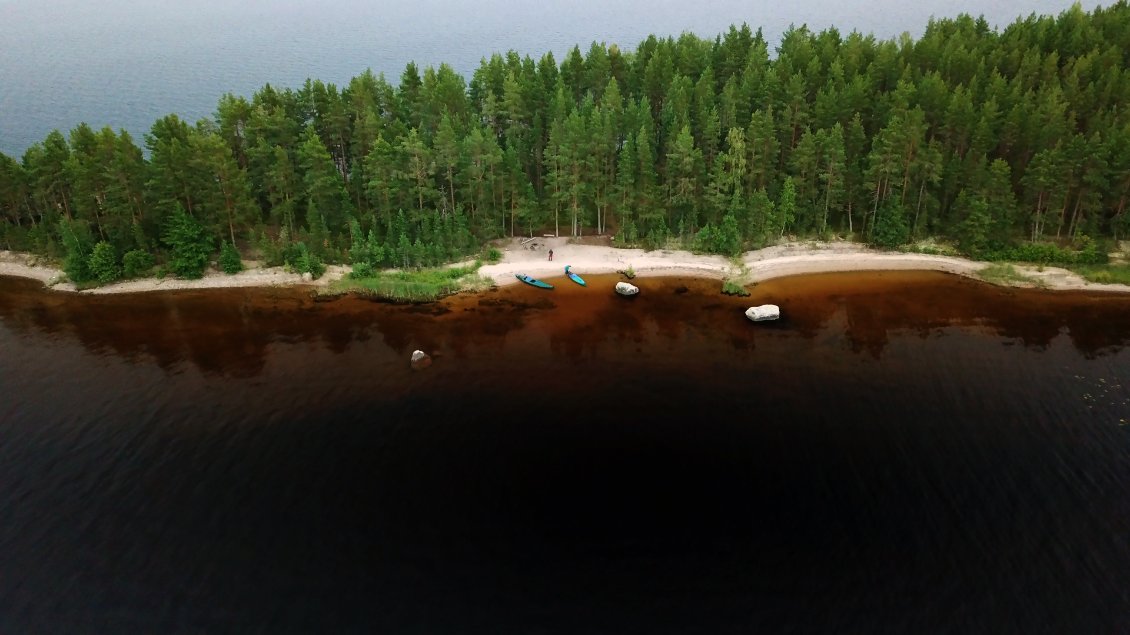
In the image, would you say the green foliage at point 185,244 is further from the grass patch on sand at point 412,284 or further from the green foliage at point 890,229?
the green foliage at point 890,229

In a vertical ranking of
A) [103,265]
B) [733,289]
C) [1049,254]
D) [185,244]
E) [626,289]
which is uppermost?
[185,244]

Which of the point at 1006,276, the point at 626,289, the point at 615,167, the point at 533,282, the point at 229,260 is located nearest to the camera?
the point at 626,289

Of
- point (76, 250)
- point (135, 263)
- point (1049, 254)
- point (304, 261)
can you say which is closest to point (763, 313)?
point (1049, 254)

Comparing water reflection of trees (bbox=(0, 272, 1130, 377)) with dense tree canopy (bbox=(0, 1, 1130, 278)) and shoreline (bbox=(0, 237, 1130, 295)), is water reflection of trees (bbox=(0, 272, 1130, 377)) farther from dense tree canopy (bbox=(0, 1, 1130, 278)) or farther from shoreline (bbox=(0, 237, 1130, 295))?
dense tree canopy (bbox=(0, 1, 1130, 278))

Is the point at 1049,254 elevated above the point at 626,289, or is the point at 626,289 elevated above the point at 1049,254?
the point at 1049,254

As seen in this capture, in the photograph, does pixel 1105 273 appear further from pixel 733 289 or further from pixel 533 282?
pixel 533 282

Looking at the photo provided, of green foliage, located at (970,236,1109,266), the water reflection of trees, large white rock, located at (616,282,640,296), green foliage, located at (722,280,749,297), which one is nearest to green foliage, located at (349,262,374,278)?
the water reflection of trees

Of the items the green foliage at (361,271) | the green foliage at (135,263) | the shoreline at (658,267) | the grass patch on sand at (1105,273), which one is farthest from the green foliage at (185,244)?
the grass patch on sand at (1105,273)
